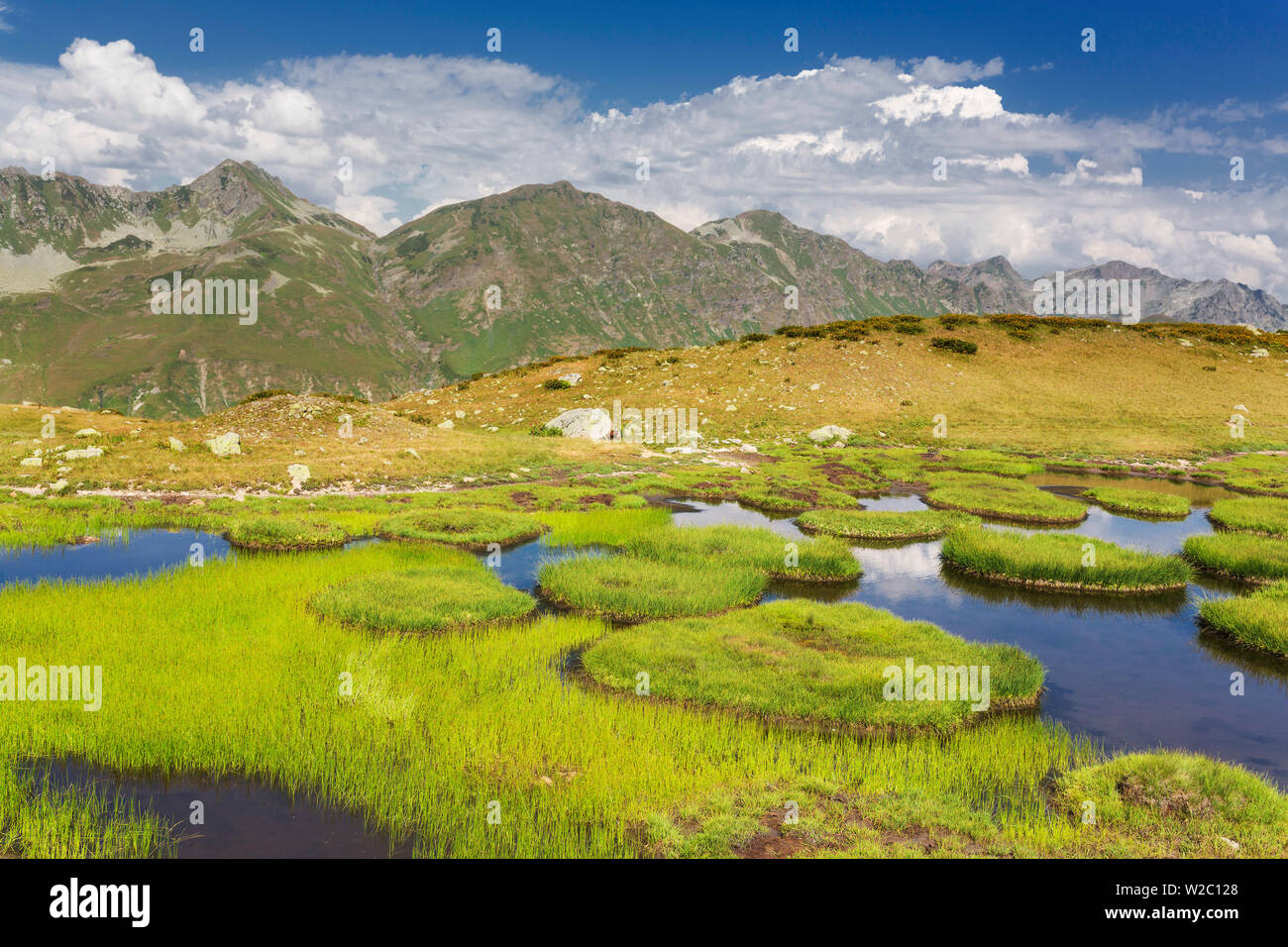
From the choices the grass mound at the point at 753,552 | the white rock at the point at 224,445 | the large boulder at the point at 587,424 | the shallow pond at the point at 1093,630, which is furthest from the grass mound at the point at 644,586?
the large boulder at the point at 587,424

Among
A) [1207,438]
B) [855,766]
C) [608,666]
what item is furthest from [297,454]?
[1207,438]

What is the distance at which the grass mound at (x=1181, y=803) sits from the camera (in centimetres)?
962

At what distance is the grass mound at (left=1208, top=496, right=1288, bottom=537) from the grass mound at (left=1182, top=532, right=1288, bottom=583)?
13.8 ft

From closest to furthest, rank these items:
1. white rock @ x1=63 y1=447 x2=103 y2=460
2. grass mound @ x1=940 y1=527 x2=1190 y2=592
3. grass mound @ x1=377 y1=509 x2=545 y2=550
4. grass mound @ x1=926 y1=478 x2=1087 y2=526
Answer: grass mound @ x1=940 y1=527 x2=1190 y2=592, grass mound @ x1=377 y1=509 x2=545 y2=550, grass mound @ x1=926 y1=478 x2=1087 y2=526, white rock @ x1=63 y1=447 x2=103 y2=460

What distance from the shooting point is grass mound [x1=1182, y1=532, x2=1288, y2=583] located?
25000mm

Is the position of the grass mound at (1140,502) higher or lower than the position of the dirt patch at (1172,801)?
higher

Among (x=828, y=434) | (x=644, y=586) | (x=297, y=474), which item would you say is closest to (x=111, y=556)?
(x=297, y=474)

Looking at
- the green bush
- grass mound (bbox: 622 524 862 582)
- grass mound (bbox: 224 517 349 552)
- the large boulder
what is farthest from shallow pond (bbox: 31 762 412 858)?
the green bush

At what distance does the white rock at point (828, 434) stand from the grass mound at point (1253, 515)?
97.5ft

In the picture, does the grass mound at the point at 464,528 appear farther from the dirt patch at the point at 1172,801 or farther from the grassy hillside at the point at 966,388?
the grassy hillside at the point at 966,388

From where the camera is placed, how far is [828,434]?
63.7 m

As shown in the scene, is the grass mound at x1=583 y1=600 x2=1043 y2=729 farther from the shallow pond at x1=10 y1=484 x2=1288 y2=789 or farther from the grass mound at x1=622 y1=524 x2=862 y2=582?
the grass mound at x1=622 y1=524 x2=862 y2=582

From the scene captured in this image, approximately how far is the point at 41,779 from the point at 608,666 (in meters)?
9.91
